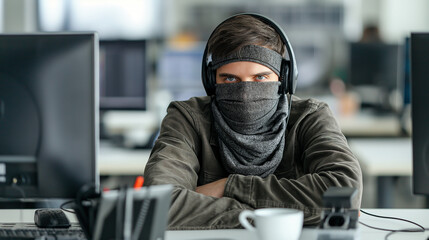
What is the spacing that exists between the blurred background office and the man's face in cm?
130

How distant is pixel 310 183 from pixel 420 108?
30 centimetres

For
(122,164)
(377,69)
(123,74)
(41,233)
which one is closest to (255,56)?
(41,233)

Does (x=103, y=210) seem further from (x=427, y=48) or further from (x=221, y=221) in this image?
(x=427, y=48)

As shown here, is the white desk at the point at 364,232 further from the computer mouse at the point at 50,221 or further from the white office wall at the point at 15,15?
the white office wall at the point at 15,15

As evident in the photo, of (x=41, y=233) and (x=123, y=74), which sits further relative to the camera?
(x=123, y=74)

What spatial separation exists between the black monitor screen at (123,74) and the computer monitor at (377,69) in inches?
76.8

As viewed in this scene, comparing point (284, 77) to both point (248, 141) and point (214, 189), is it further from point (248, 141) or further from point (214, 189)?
point (214, 189)

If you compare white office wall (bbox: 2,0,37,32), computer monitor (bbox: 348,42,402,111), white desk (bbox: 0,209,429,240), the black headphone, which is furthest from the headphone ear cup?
white office wall (bbox: 2,0,37,32)

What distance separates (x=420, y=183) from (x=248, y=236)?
16.8 inches

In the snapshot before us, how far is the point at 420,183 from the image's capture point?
4.28 feet

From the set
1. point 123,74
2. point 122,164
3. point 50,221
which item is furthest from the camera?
point 123,74

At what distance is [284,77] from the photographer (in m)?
1.48

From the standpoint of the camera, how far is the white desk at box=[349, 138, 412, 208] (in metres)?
2.68

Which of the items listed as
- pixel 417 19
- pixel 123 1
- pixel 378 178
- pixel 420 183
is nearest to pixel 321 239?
pixel 420 183
